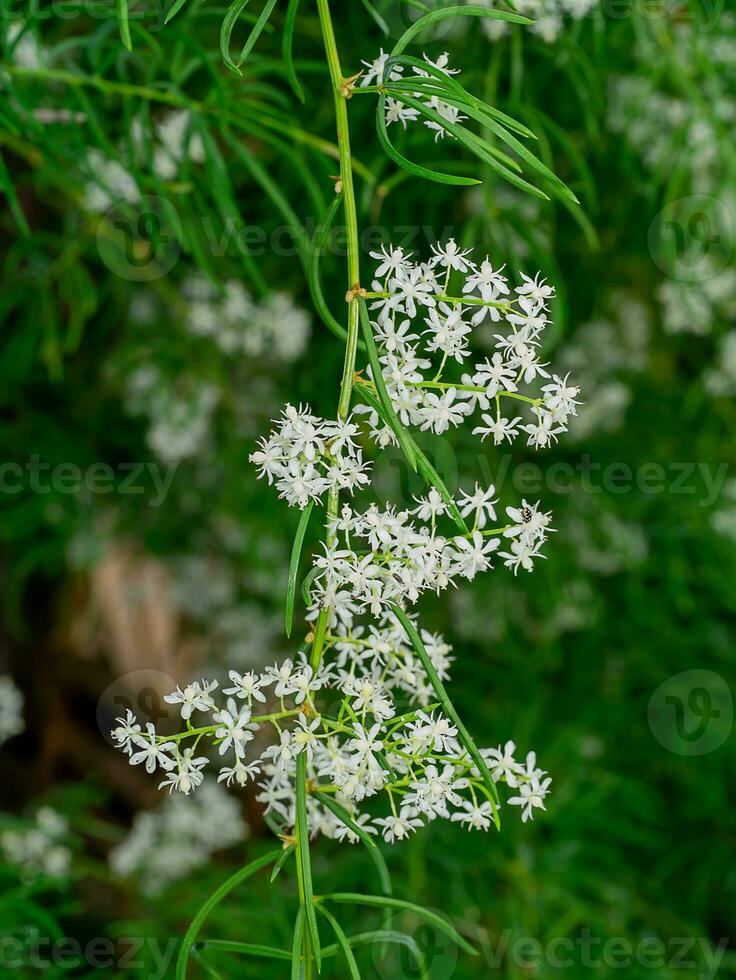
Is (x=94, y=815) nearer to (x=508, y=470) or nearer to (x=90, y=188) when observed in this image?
(x=508, y=470)

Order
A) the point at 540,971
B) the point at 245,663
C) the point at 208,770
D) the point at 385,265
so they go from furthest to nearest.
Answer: the point at 208,770, the point at 245,663, the point at 540,971, the point at 385,265

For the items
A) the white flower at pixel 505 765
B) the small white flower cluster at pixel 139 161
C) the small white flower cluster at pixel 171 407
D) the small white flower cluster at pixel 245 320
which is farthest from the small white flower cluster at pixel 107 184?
the white flower at pixel 505 765

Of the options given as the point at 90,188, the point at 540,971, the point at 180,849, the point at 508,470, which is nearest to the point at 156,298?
the point at 90,188

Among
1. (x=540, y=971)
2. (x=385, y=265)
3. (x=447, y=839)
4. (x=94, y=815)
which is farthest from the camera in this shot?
(x=94, y=815)

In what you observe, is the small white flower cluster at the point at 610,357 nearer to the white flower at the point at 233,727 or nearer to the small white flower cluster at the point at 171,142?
the small white flower cluster at the point at 171,142

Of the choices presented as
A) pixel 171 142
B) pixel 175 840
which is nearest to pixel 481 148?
pixel 171 142

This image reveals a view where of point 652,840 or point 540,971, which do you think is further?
point 652,840

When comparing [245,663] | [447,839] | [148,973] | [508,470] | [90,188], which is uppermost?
[90,188]

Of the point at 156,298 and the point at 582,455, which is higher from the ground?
the point at 156,298
